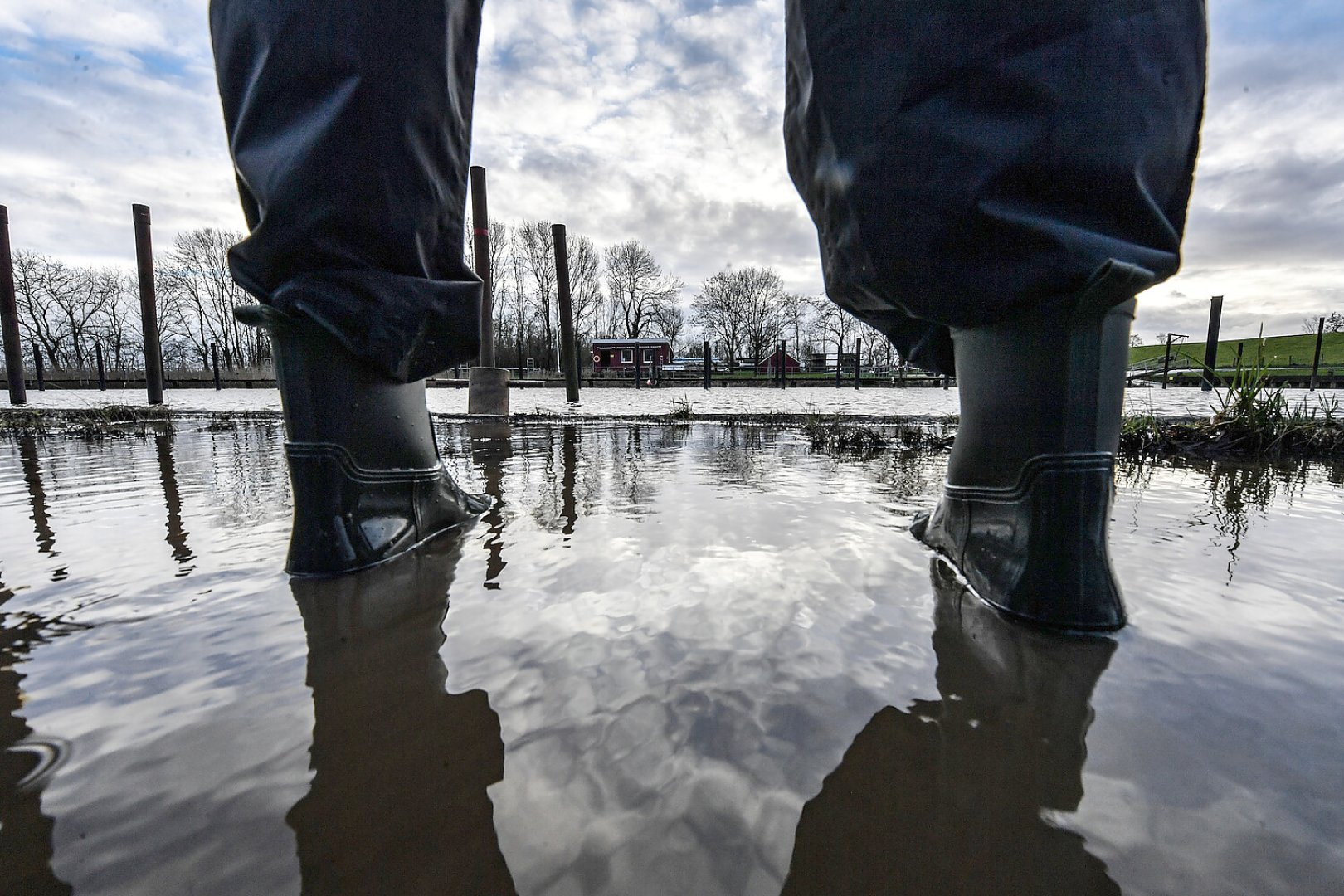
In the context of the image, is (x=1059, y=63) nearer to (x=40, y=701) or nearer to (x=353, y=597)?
(x=353, y=597)

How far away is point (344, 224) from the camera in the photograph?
3.59ft

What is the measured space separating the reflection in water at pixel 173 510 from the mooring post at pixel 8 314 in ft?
25.4

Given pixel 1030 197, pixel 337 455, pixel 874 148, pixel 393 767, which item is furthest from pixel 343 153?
pixel 1030 197

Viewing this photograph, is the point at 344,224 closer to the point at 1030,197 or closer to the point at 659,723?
the point at 659,723

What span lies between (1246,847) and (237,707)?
36.2 inches

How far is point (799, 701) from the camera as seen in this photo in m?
0.64

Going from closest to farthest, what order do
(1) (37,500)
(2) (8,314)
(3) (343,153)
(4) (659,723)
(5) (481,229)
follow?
(4) (659,723) < (3) (343,153) < (1) (37,500) < (5) (481,229) < (2) (8,314)

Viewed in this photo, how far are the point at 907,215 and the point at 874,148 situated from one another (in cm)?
11

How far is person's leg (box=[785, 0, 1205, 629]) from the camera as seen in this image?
802 mm

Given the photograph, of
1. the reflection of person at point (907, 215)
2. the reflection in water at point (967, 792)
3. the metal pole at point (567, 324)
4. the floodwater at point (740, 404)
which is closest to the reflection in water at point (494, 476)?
the reflection of person at point (907, 215)

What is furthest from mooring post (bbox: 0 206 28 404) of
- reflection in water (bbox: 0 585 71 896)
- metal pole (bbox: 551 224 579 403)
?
reflection in water (bbox: 0 585 71 896)

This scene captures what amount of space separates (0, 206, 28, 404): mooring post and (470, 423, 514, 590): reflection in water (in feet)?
25.3

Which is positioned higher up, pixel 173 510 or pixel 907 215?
pixel 907 215

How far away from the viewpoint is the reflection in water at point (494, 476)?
113 cm
